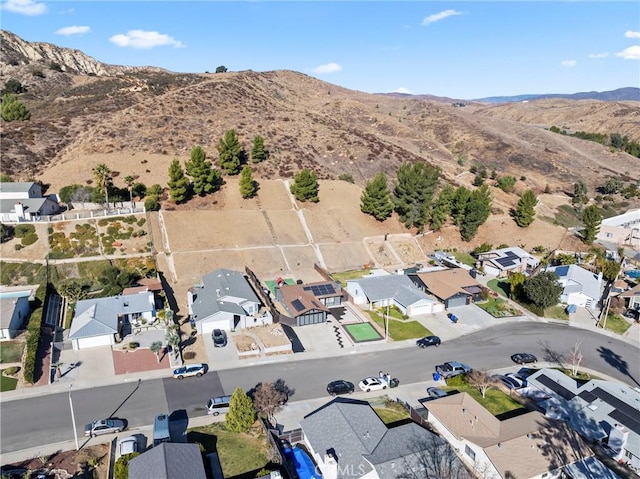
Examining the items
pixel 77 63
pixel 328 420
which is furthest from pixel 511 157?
pixel 77 63

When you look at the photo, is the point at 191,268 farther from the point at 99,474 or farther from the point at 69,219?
the point at 99,474

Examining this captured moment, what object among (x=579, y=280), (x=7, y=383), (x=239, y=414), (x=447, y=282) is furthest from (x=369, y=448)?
(x=579, y=280)

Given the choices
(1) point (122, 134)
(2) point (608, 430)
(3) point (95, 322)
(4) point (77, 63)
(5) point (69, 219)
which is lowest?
(2) point (608, 430)

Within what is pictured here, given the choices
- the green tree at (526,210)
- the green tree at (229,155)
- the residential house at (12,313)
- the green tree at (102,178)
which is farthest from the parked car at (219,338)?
the green tree at (526,210)

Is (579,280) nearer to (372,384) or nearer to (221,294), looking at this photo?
(372,384)

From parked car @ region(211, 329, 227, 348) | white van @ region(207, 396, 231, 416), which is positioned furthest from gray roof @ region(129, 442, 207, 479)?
parked car @ region(211, 329, 227, 348)

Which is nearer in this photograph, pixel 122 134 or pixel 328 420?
pixel 328 420

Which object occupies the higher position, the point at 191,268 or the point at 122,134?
the point at 122,134

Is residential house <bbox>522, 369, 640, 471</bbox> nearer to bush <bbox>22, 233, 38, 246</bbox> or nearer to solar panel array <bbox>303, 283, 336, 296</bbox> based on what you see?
solar panel array <bbox>303, 283, 336, 296</bbox>
